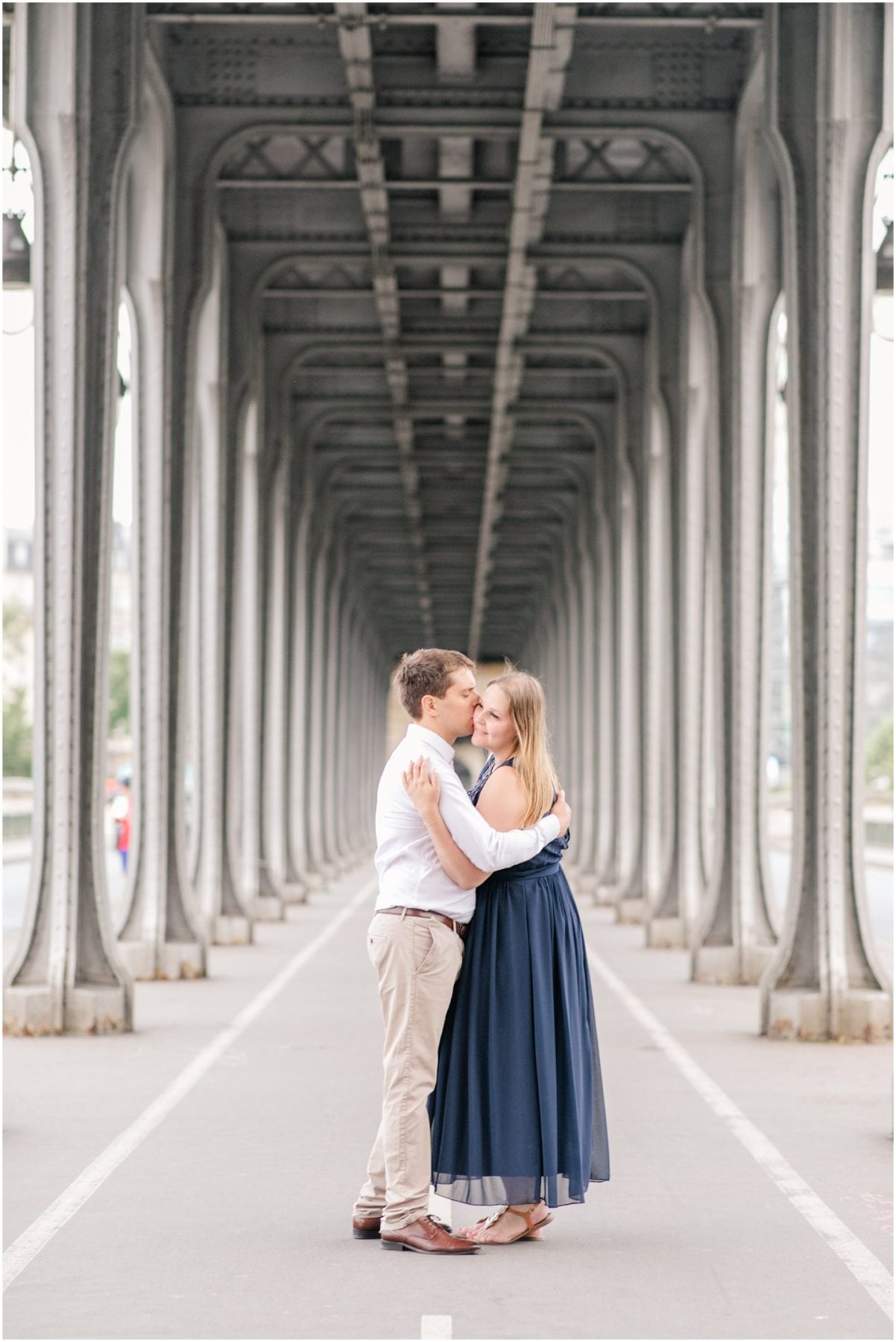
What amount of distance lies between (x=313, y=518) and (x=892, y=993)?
30750mm

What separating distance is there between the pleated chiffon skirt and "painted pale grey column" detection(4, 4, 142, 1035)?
300 inches

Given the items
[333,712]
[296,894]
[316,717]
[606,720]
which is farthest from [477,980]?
[333,712]

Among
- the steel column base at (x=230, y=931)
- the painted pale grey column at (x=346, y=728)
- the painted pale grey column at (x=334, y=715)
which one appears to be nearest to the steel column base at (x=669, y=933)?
the steel column base at (x=230, y=931)

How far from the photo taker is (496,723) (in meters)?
7.38

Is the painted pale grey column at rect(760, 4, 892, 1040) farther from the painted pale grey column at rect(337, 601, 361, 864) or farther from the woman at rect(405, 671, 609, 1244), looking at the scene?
the painted pale grey column at rect(337, 601, 361, 864)

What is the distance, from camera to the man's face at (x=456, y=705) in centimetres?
734

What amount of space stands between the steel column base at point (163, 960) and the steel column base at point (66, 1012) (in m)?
4.79

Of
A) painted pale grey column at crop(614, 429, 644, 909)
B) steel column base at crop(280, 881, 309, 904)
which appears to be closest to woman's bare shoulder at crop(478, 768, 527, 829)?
painted pale grey column at crop(614, 429, 644, 909)

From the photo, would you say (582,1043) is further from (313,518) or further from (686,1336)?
(313,518)

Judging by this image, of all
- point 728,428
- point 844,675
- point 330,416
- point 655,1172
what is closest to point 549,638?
point 330,416

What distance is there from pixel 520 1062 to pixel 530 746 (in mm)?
1146

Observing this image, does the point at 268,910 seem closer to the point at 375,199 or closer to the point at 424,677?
the point at 375,199

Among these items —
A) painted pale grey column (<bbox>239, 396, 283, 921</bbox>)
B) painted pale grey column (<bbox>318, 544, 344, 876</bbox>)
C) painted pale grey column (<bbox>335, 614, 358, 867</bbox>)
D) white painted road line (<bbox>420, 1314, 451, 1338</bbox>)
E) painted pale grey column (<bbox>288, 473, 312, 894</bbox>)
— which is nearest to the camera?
white painted road line (<bbox>420, 1314, 451, 1338</bbox>)

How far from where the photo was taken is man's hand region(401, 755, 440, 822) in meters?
7.09
